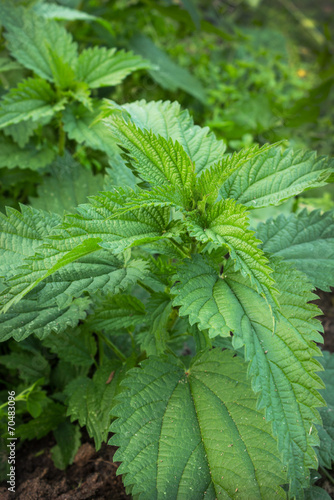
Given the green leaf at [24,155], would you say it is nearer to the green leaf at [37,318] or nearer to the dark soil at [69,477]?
the green leaf at [37,318]

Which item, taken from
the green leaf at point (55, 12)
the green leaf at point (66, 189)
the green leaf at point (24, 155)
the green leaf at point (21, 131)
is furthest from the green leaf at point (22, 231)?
the green leaf at point (55, 12)

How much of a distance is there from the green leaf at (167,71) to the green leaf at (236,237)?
1789 mm

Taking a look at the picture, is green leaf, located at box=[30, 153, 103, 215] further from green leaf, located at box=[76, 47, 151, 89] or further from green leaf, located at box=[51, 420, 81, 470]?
green leaf, located at box=[51, 420, 81, 470]

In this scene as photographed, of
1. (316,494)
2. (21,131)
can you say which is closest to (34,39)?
(21,131)

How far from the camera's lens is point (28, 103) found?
1716 mm

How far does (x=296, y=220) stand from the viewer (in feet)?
4.53

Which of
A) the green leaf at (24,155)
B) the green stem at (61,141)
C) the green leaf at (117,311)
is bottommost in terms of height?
the green leaf at (117,311)

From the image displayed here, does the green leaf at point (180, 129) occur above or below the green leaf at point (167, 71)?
below

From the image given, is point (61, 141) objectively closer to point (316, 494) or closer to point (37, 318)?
point (37, 318)

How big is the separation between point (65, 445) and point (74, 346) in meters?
0.35

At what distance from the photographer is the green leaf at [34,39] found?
72.7 inches

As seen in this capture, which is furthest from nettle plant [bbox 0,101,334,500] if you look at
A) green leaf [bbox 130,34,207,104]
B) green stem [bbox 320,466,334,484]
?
green leaf [bbox 130,34,207,104]

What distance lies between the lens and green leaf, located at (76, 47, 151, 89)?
1810 millimetres

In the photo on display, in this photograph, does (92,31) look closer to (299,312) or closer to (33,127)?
(33,127)
